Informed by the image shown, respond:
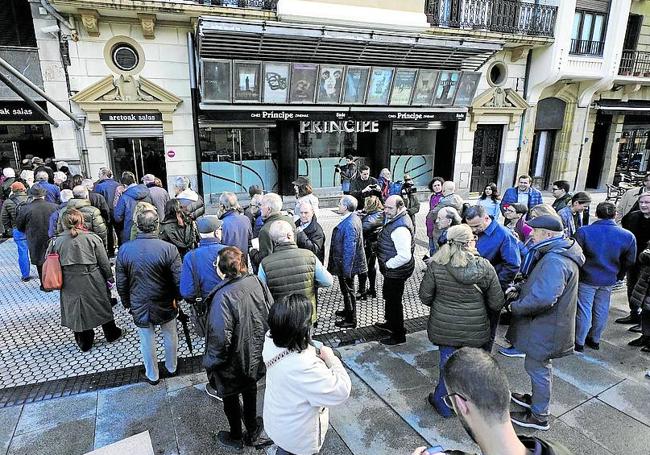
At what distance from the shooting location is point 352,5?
10.8m

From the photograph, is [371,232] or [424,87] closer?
[371,232]

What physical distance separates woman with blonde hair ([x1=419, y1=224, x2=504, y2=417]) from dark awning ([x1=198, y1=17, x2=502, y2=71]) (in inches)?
Answer: 315

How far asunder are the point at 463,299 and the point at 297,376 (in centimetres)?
173

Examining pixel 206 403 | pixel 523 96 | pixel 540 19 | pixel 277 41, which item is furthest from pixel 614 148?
pixel 206 403

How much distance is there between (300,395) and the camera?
7.15 ft

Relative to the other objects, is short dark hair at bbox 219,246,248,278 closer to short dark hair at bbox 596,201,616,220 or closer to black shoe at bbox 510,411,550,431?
black shoe at bbox 510,411,550,431

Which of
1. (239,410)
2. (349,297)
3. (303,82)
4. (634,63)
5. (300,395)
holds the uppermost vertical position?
(634,63)

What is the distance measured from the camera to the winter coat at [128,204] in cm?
650

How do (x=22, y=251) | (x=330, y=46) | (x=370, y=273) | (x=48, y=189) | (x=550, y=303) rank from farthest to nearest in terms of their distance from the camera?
(x=330, y=46)
(x=48, y=189)
(x=22, y=251)
(x=370, y=273)
(x=550, y=303)

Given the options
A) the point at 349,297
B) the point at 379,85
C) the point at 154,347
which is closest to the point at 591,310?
the point at 349,297

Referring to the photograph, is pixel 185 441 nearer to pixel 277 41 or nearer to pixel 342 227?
pixel 342 227

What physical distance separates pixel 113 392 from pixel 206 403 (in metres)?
1.01

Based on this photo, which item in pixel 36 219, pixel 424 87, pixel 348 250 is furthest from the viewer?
pixel 424 87

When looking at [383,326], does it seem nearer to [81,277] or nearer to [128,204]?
[81,277]
